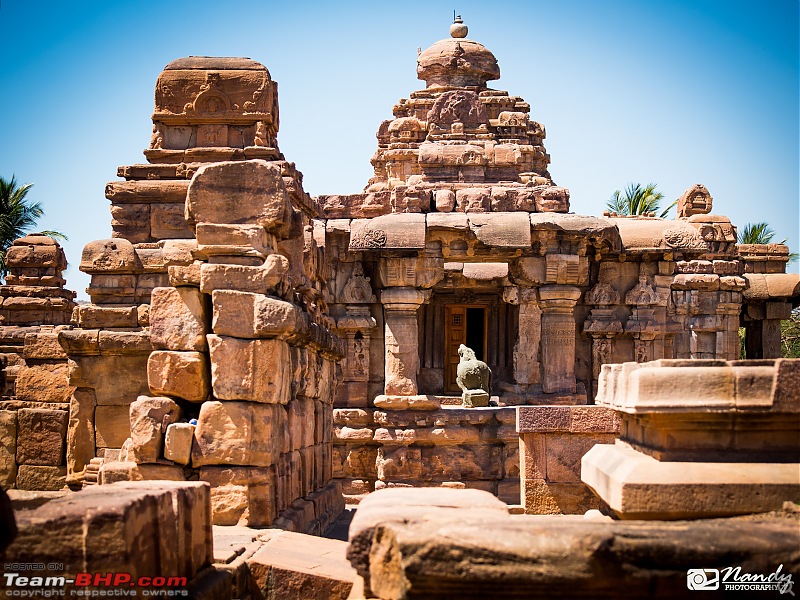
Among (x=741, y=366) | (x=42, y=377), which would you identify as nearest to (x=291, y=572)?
(x=741, y=366)

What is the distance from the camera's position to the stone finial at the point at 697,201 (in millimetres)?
19219

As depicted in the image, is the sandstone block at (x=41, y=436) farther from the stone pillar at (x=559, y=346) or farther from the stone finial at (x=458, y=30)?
the stone finial at (x=458, y=30)

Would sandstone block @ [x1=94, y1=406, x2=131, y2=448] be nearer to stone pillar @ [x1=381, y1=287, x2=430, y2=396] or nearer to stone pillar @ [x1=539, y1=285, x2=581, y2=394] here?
stone pillar @ [x1=381, y1=287, x2=430, y2=396]

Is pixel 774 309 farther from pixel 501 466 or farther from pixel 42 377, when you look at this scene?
pixel 42 377

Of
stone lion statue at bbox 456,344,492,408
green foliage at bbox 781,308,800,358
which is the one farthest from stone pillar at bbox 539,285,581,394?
green foliage at bbox 781,308,800,358

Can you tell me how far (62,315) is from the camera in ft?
54.1

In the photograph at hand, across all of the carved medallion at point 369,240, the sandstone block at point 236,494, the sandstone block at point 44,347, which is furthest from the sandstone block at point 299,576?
the carved medallion at point 369,240

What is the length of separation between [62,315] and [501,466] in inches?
311

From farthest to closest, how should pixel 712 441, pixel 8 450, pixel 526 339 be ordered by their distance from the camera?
1. pixel 526 339
2. pixel 8 450
3. pixel 712 441

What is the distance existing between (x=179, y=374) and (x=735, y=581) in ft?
13.1

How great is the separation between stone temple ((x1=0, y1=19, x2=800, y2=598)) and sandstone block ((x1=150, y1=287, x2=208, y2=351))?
16 millimetres

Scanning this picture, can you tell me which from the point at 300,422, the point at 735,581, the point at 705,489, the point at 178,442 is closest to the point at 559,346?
the point at 300,422

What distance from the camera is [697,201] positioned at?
63.1 feet

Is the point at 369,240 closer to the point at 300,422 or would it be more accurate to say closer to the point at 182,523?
the point at 300,422
